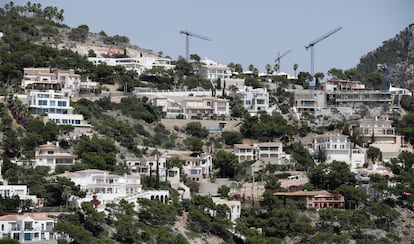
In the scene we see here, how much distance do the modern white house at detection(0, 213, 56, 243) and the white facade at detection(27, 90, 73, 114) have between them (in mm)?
13926

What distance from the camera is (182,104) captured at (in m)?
61.8

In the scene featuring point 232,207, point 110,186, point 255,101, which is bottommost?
point 232,207

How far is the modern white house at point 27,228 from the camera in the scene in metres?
40.5

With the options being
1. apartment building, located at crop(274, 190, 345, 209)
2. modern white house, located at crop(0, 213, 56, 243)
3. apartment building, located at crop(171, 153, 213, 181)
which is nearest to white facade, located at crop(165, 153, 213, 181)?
apartment building, located at crop(171, 153, 213, 181)

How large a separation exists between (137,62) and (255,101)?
338 inches

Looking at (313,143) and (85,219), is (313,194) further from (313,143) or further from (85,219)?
(85,219)

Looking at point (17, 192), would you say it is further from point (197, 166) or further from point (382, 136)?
point (382, 136)

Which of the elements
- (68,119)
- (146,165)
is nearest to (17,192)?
(146,165)

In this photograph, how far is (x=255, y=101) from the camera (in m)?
64.1

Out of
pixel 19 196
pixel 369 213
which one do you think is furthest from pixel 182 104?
pixel 19 196

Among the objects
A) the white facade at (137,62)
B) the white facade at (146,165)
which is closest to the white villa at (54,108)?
the white facade at (146,165)

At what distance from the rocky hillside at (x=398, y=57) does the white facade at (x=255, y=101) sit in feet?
109

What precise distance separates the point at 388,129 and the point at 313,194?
10809 millimetres

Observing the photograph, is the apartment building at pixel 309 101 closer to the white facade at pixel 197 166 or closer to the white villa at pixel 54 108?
the white facade at pixel 197 166
